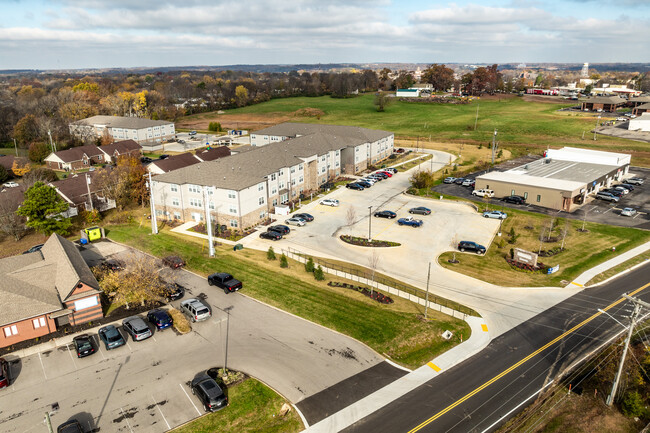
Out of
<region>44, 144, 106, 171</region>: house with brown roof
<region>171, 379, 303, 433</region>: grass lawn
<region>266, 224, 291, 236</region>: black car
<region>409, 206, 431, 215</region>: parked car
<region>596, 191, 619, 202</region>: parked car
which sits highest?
<region>44, 144, 106, 171</region>: house with brown roof

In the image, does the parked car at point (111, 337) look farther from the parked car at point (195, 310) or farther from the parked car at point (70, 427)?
the parked car at point (70, 427)

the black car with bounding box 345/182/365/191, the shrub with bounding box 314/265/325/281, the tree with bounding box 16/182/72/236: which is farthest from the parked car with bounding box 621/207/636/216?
the tree with bounding box 16/182/72/236

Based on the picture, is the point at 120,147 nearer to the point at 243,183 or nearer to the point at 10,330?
the point at 243,183

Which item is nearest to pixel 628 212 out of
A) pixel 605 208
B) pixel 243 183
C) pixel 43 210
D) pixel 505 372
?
pixel 605 208

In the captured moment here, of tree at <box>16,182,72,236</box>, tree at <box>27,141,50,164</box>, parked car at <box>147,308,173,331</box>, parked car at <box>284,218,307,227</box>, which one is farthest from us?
tree at <box>27,141,50,164</box>

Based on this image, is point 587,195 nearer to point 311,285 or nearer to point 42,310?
point 311,285

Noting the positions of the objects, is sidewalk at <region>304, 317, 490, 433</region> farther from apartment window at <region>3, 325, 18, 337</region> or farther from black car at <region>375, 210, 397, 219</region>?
black car at <region>375, 210, 397, 219</region>
